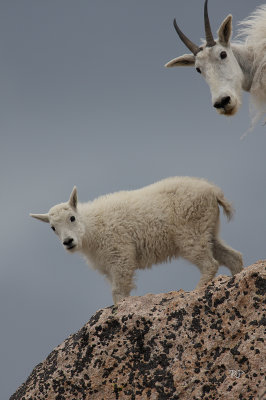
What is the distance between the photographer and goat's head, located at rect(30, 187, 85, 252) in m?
9.42

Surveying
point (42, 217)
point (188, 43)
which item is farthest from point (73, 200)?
point (188, 43)

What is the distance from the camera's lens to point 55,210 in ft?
31.7

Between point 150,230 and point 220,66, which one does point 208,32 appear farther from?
point 150,230

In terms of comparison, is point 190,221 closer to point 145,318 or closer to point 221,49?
point 221,49

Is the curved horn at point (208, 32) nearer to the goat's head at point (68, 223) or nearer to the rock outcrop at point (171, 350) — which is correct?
the goat's head at point (68, 223)

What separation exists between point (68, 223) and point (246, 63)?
12.8ft

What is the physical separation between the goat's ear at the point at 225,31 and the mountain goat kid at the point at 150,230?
236 cm

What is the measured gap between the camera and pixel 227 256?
9.12 m

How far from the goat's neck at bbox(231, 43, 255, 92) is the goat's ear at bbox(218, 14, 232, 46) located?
0.25 meters

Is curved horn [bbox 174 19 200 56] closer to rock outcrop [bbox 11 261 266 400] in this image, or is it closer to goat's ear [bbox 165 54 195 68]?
goat's ear [bbox 165 54 195 68]

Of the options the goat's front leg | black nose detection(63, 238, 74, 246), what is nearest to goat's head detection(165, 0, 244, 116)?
the goat's front leg

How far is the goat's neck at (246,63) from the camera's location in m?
8.49

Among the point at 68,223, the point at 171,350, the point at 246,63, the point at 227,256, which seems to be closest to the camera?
the point at 171,350

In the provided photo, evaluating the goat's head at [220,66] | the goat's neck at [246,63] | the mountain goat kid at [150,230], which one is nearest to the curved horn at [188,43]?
the goat's head at [220,66]
